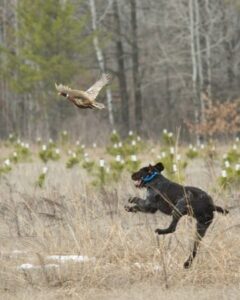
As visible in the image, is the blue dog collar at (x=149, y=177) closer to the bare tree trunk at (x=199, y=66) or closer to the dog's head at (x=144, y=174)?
the dog's head at (x=144, y=174)

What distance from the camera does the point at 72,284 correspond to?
625cm

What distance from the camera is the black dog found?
561 centimetres

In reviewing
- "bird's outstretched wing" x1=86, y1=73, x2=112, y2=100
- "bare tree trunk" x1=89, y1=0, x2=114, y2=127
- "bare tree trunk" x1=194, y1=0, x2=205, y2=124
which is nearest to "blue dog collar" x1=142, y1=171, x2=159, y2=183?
"bird's outstretched wing" x1=86, y1=73, x2=112, y2=100

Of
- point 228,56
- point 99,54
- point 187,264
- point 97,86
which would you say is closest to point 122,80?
point 99,54

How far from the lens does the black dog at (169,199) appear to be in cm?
561

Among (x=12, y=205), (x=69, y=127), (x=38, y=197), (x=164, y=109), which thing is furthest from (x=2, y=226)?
(x=164, y=109)

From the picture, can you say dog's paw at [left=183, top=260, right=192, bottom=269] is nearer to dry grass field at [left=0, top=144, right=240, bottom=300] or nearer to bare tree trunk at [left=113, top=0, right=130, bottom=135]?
dry grass field at [left=0, top=144, right=240, bottom=300]

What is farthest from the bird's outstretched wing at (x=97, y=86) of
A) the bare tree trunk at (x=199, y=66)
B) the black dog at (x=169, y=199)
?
the bare tree trunk at (x=199, y=66)

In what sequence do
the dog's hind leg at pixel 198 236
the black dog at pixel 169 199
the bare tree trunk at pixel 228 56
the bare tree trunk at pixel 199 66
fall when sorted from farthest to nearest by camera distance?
1. the bare tree trunk at pixel 228 56
2. the bare tree trunk at pixel 199 66
3. the dog's hind leg at pixel 198 236
4. the black dog at pixel 169 199

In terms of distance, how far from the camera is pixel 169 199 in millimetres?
5707

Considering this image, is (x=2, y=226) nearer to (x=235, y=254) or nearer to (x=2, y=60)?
(x=235, y=254)

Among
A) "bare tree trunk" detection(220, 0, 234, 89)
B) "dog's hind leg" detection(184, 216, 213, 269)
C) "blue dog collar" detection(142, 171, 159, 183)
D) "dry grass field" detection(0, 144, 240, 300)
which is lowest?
"dry grass field" detection(0, 144, 240, 300)

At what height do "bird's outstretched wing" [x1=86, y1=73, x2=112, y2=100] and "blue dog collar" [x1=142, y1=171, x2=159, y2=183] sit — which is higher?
"bird's outstretched wing" [x1=86, y1=73, x2=112, y2=100]

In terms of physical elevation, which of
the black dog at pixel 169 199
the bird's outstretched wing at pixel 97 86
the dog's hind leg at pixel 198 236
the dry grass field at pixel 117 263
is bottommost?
the dry grass field at pixel 117 263
